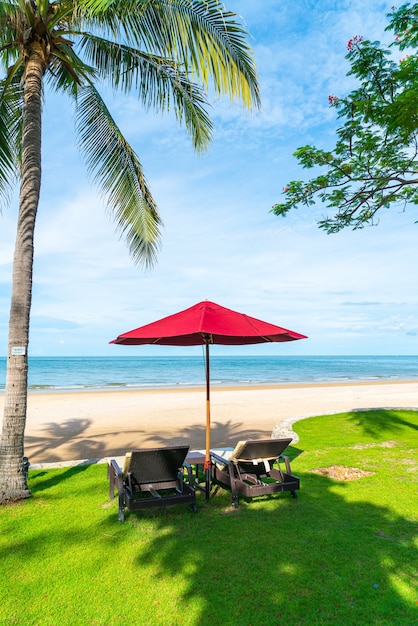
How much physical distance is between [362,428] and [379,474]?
3817 millimetres

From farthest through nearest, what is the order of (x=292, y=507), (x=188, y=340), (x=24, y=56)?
(x=188, y=340), (x=24, y=56), (x=292, y=507)

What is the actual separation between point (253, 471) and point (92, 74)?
276 inches

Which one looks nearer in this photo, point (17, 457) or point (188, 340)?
point (17, 457)

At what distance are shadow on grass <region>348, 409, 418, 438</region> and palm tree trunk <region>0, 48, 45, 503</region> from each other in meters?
7.21

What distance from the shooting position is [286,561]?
12.2 feet

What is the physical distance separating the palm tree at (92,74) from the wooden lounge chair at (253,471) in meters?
2.72

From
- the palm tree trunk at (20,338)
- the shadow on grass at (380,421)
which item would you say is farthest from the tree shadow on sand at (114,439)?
the palm tree trunk at (20,338)

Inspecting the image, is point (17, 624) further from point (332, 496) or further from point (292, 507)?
point (332, 496)

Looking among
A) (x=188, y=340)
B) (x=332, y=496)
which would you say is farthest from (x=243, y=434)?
(x=332, y=496)

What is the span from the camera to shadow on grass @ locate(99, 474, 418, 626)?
304cm

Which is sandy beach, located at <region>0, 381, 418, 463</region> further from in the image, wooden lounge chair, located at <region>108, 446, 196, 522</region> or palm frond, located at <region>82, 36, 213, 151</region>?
palm frond, located at <region>82, 36, 213, 151</region>

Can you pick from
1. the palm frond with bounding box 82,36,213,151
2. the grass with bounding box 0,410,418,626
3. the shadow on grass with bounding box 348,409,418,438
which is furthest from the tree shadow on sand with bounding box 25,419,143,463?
the palm frond with bounding box 82,36,213,151

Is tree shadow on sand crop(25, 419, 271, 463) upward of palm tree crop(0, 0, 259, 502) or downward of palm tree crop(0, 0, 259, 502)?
downward

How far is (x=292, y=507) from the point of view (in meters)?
5.04
